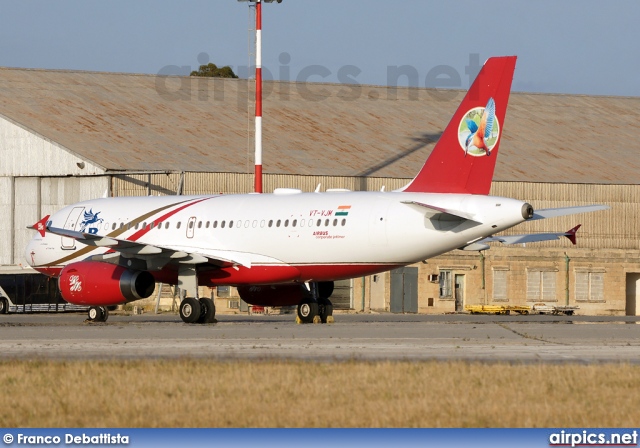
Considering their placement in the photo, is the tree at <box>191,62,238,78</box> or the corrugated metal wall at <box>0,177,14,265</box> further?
the tree at <box>191,62,238,78</box>

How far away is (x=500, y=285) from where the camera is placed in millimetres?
64562

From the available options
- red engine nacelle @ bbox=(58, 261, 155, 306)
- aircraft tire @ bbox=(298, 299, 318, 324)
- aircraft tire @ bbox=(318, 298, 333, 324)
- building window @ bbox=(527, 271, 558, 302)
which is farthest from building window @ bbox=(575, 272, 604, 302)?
red engine nacelle @ bbox=(58, 261, 155, 306)

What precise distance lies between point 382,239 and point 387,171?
30524mm

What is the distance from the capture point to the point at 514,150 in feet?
239

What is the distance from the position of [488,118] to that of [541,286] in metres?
31.6

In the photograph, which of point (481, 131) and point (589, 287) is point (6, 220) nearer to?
point (589, 287)

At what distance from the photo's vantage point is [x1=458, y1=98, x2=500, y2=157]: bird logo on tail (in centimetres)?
3538

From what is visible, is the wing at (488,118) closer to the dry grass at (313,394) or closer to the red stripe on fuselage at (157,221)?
the red stripe on fuselage at (157,221)

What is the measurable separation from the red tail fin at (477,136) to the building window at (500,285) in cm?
2946

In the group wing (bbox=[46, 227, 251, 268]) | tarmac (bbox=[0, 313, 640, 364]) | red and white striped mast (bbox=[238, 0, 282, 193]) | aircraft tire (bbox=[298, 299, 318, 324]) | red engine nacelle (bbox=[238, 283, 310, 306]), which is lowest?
tarmac (bbox=[0, 313, 640, 364])

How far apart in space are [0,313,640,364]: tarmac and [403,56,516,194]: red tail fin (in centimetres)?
442

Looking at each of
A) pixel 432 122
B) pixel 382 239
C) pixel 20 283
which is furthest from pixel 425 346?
pixel 432 122

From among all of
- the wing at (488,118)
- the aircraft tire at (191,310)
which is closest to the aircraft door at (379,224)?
the wing at (488,118)

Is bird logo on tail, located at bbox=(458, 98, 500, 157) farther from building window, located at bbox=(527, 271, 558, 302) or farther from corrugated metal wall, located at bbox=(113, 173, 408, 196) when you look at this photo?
building window, located at bbox=(527, 271, 558, 302)
